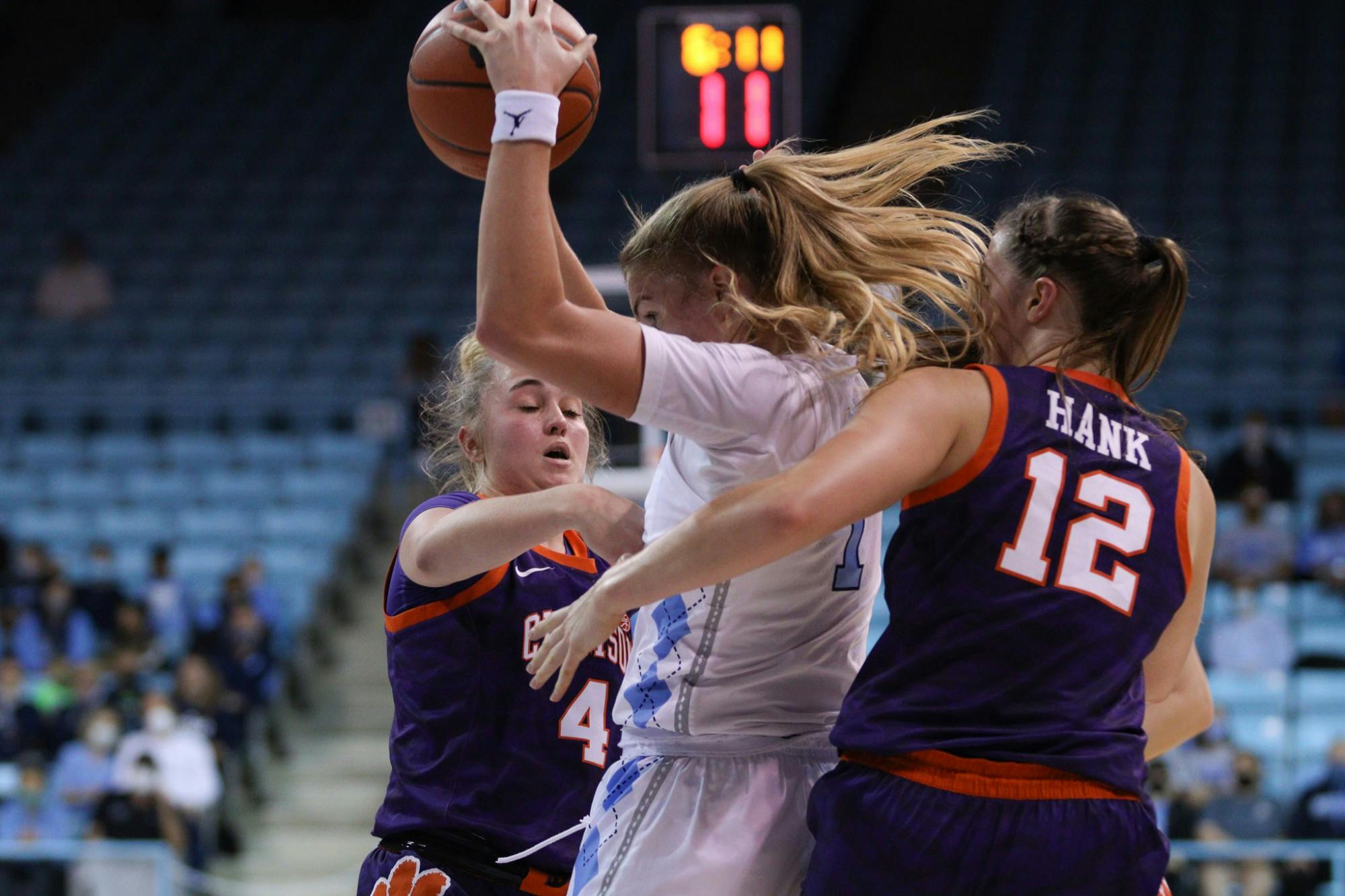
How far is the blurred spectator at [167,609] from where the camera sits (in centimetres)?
1044

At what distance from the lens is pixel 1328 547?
9742 millimetres

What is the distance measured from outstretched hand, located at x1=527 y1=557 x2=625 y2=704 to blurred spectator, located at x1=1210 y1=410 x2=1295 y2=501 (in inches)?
348

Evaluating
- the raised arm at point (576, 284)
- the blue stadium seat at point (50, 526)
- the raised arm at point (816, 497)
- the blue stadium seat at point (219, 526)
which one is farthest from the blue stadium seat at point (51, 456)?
the raised arm at point (816, 497)

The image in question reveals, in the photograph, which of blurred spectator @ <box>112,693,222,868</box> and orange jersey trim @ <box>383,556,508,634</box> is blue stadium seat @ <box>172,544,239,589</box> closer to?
blurred spectator @ <box>112,693,222,868</box>

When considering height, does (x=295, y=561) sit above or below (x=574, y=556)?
below

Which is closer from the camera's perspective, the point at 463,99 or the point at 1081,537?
the point at 1081,537

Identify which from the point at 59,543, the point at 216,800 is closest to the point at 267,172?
the point at 59,543

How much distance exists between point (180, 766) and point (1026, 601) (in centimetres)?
779

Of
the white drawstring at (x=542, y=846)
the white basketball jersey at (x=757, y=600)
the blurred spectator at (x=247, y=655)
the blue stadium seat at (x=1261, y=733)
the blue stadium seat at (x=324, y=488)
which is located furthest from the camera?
the blue stadium seat at (x=324, y=488)

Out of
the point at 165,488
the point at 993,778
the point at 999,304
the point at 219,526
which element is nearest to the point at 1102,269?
the point at 999,304

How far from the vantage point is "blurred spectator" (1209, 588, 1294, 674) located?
356 inches

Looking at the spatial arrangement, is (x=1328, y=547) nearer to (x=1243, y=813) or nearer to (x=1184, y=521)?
(x=1243, y=813)

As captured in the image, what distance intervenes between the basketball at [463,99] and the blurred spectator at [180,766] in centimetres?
688

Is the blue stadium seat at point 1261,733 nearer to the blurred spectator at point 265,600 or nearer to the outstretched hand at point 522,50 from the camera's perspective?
the blurred spectator at point 265,600
